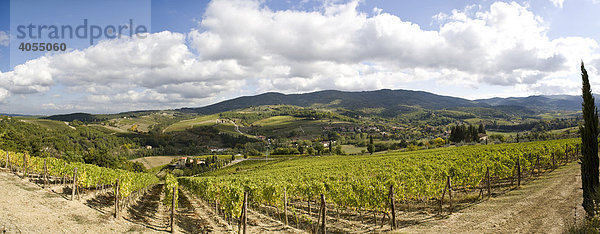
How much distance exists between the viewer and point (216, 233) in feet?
51.4

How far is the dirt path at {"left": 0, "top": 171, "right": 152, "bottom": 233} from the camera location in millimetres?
12375

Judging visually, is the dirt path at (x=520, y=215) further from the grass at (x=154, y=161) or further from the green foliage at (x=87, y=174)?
the grass at (x=154, y=161)

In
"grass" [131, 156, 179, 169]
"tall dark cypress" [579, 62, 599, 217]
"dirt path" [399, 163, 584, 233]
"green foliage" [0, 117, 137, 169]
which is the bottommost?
"grass" [131, 156, 179, 169]

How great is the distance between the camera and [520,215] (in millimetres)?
14414

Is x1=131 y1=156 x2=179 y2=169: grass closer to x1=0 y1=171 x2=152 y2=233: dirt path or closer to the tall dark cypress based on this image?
x1=0 y1=171 x2=152 y2=233: dirt path

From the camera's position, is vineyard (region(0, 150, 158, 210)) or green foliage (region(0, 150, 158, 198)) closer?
vineyard (region(0, 150, 158, 210))

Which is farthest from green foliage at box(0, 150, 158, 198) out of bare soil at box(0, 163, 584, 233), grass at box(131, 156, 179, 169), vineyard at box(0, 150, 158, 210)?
grass at box(131, 156, 179, 169)

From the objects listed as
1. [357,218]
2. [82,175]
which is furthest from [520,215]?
[82,175]

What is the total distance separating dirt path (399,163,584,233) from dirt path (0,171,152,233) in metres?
16.0

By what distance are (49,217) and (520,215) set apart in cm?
2572

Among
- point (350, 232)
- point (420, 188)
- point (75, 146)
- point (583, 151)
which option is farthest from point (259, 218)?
point (75, 146)

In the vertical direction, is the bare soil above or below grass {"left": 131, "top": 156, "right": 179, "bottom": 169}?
above

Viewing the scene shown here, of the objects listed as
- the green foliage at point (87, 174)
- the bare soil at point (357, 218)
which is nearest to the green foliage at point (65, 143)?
the green foliage at point (87, 174)

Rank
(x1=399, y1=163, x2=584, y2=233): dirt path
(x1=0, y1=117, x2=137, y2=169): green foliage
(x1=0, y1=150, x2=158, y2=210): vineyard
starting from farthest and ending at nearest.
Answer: (x1=0, y1=117, x2=137, y2=169): green foliage → (x1=0, y1=150, x2=158, y2=210): vineyard → (x1=399, y1=163, x2=584, y2=233): dirt path
